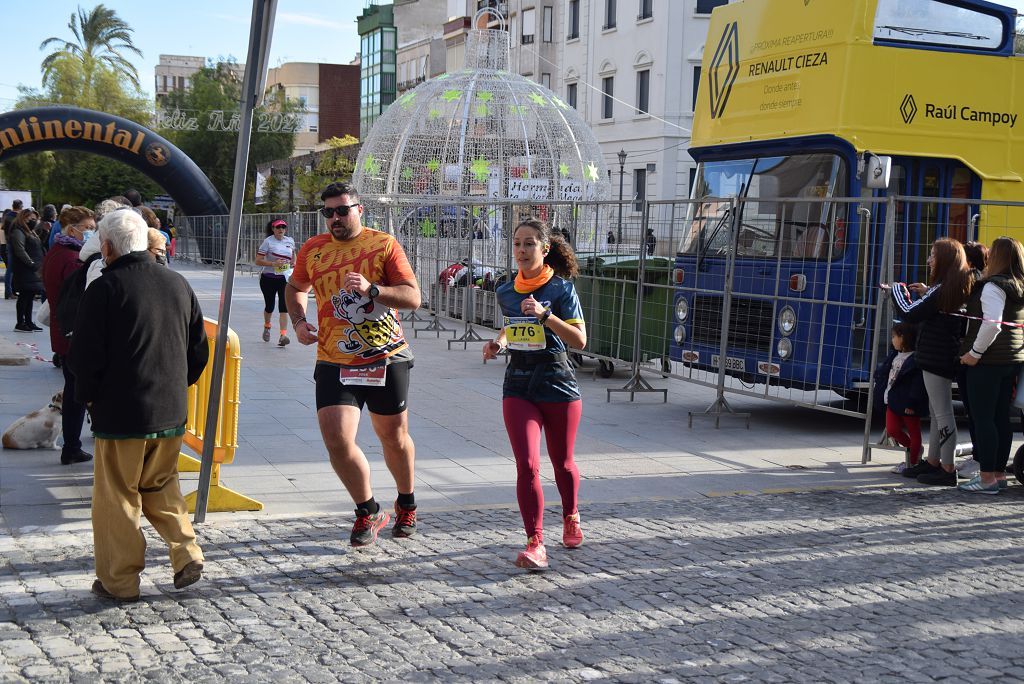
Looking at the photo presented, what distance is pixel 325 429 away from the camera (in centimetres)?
587

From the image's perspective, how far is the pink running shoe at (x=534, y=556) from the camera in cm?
578

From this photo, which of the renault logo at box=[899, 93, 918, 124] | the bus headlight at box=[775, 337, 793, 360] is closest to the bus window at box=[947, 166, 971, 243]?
the renault logo at box=[899, 93, 918, 124]

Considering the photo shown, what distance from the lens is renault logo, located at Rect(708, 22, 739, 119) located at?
11.9 meters

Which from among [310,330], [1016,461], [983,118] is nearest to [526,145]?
[983,118]

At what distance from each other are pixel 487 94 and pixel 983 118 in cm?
1743

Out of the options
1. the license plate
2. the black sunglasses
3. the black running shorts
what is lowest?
the license plate

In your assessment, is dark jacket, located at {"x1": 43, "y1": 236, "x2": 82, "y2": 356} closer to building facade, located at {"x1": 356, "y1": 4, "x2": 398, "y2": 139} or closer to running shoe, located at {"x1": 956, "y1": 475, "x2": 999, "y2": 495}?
running shoe, located at {"x1": 956, "y1": 475, "x2": 999, "y2": 495}

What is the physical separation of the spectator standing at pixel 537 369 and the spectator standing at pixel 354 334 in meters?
0.53

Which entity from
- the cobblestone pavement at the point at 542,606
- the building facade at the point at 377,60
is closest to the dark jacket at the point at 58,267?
the cobblestone pavement at the point at 542,606

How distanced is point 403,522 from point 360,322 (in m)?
1.18

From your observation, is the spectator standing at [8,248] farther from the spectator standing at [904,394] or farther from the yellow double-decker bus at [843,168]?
the spectator standing at [904,394]

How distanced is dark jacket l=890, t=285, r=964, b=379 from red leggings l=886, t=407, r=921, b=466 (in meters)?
0.53

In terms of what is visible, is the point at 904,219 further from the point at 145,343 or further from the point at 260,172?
the point at 260,172

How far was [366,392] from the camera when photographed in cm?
597
